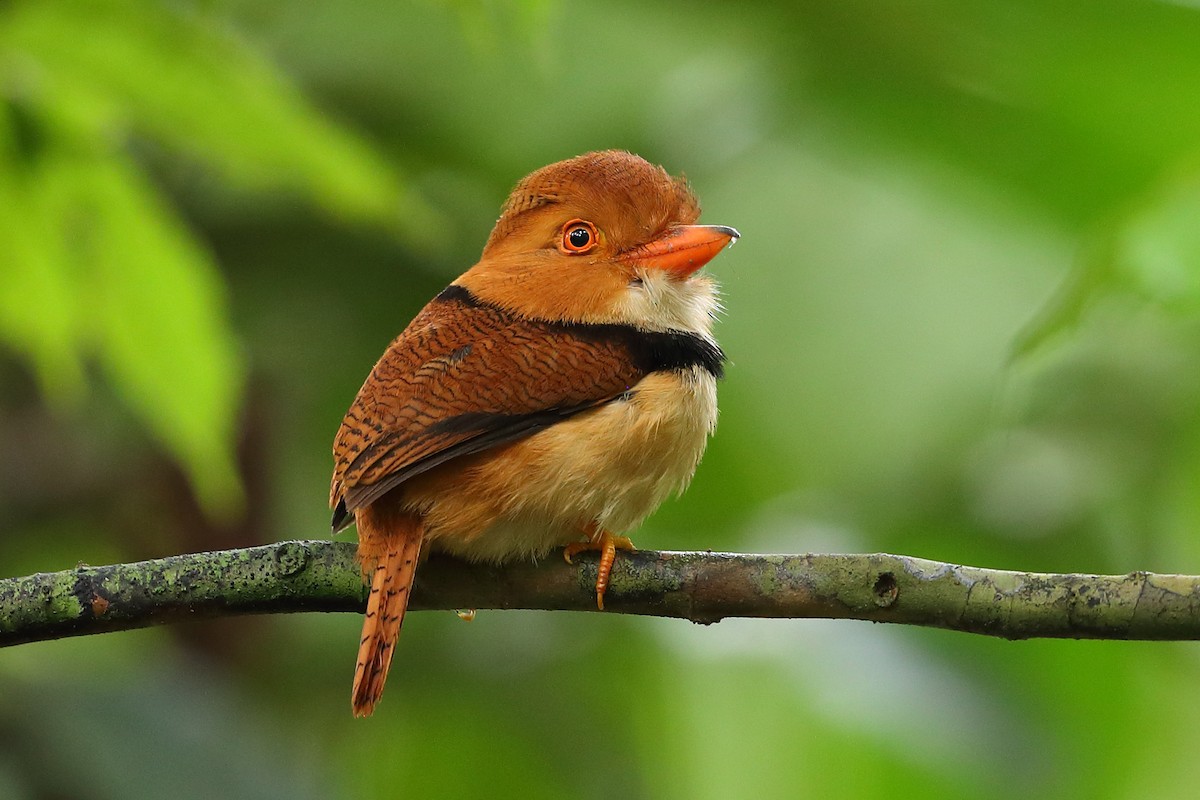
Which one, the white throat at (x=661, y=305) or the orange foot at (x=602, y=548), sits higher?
the white throat at (x=661, y=305)

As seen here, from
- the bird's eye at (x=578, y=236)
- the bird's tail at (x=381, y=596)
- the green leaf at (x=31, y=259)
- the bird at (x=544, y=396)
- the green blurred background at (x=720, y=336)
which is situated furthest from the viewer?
the bird's eye at (x=578, y=236)

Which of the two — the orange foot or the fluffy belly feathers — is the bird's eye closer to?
the fluffy belly feathers

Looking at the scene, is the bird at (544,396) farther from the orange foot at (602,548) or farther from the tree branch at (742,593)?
the tree branch at (742,593)

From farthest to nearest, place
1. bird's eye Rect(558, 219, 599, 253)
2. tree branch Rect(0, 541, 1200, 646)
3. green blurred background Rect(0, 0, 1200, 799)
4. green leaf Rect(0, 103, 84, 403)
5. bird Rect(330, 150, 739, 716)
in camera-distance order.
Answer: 1. bird's eye Rect(558, 219, 599, 253)
2. green blurred background Rect(0, 0, 1200, 799)
3. green leaf Rect(0, 103, 84, 403)
4. bird Rect(330, 150, 739, 716)
5. tree branch Rect(0, 541, 1200, 646)

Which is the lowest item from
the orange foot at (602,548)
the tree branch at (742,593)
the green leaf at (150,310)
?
the tree branch at (742,593)

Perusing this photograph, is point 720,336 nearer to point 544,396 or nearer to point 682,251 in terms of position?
point 682,251

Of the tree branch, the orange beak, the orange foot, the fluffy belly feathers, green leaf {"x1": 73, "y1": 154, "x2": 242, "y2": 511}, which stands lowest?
the tree branch

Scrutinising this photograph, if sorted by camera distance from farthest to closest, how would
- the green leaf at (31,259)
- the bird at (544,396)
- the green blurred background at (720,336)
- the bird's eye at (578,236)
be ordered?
the bird's eye at (578,236)
the green blurred background at (720,336)
the green leaf at (31,259)
the bird at (544,396)

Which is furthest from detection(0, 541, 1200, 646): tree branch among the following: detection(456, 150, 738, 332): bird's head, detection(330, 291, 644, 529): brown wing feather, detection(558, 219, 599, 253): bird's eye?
detection(558, 219, 599, 253): bird's eye

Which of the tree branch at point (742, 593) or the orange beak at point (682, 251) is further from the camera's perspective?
the orange beak at point (682, 251)

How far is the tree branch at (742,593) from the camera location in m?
1.72

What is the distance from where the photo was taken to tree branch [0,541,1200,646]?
5.66ft

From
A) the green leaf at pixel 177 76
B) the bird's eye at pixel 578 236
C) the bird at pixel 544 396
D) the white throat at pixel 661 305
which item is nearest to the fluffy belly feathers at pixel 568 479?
the bird at pixel 544 396

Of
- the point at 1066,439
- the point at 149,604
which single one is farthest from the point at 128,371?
the point at 1066,439
